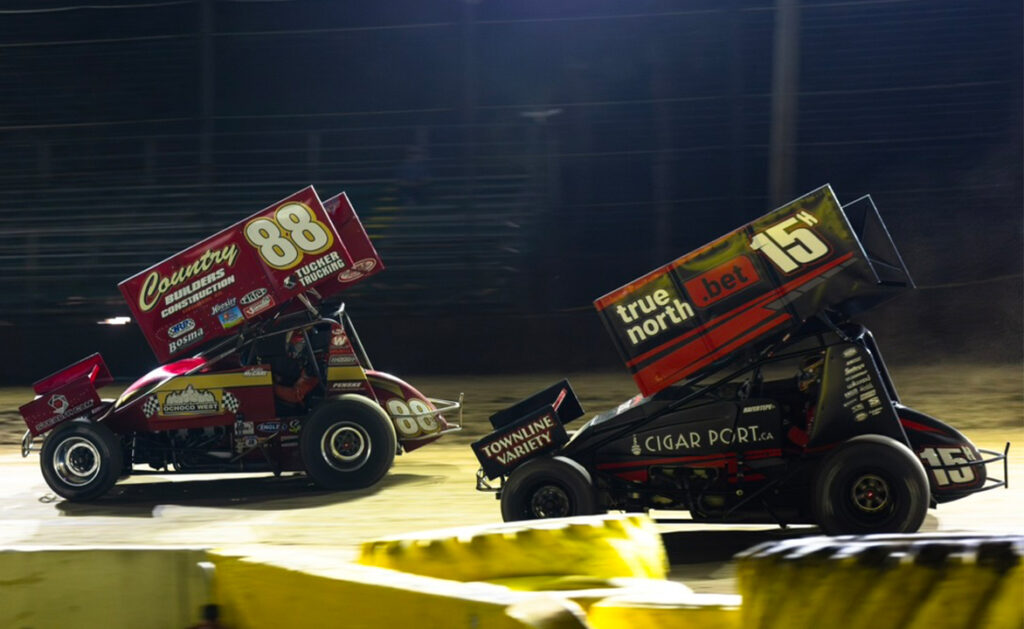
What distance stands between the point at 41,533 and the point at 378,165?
12.7 m

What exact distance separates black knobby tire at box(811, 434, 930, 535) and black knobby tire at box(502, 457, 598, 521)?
1553 mm

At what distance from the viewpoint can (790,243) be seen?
7.81 metres

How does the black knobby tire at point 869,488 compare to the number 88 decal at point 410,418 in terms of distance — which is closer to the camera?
the black knobby tire at point 869,488

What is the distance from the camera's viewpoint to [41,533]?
9805mm

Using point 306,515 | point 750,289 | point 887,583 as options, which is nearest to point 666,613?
point 887,583

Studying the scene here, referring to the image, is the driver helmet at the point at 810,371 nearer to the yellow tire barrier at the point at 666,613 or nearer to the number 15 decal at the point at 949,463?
the number 15 decal at the point at 949,463

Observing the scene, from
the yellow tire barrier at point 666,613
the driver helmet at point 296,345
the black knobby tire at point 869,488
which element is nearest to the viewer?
the yellow tire barrier at point 666,613

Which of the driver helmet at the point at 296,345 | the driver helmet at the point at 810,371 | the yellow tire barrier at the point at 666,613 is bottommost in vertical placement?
the yellow tire barrier at the point at 666,613

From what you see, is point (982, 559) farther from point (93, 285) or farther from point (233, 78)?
point (233, 78)

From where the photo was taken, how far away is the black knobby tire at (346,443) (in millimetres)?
11102

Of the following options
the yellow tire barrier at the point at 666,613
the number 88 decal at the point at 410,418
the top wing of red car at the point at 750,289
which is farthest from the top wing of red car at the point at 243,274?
the yellow tire barrier at the point at 666,613

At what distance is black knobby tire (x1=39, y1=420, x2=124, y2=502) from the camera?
11.2 m

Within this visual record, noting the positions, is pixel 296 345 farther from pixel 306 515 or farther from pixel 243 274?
pixel 306 515

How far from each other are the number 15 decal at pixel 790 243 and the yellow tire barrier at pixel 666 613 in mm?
4201
